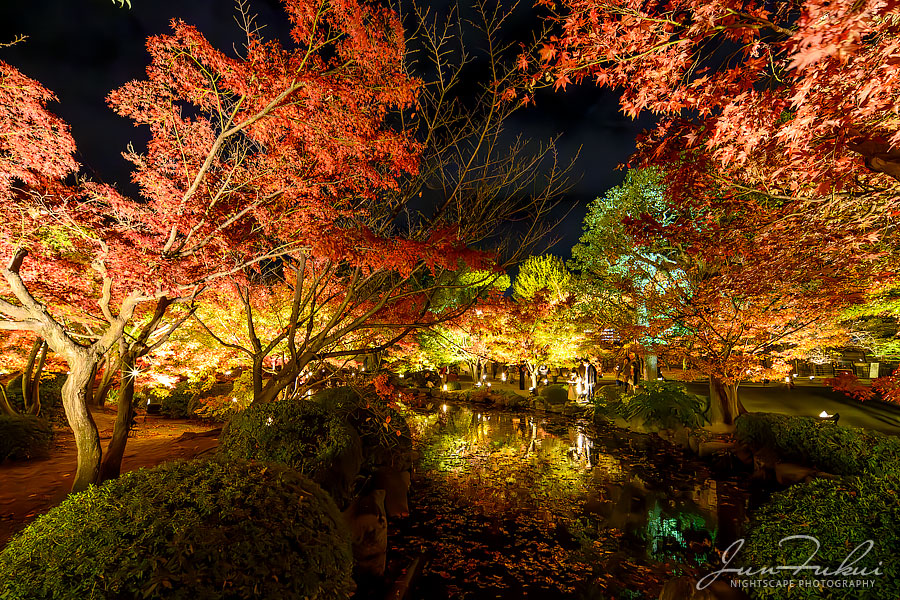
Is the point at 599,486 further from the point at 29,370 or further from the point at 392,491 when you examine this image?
the point at 29,370

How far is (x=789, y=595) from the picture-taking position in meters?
3.26

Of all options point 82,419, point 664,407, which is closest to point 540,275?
point 664,407

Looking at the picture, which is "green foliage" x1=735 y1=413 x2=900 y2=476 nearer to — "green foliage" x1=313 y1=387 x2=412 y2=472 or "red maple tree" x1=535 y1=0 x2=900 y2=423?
"red maple tree" x1=535 y1=0 x2=900 y2=423

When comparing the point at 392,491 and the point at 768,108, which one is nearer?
the point at 768,108

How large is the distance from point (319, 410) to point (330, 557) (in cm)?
376

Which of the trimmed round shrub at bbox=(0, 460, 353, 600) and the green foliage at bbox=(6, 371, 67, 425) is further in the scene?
the green foliage at bbox=(6, 371, 67, 425)

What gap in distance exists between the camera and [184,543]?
8.19 ft

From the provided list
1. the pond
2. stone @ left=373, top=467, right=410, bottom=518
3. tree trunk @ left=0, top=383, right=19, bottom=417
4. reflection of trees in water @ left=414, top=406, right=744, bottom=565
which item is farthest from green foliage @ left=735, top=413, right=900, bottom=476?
tree trunk @ left=0, top=383, right=19, bottom=417

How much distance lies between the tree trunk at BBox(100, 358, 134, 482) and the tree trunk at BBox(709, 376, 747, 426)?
16.2 m

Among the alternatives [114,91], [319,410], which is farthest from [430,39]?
[319,410]

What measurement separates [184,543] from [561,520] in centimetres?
696

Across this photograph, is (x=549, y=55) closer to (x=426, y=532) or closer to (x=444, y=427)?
(x=426, y=532)

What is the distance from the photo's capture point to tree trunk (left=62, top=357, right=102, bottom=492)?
5055 millimetres

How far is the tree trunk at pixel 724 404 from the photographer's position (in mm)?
13398
